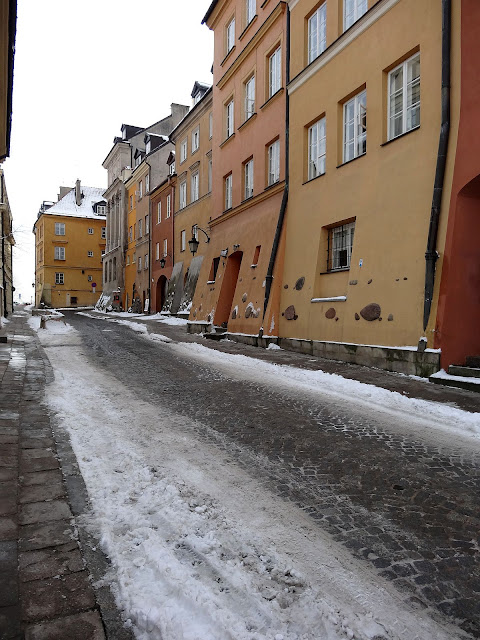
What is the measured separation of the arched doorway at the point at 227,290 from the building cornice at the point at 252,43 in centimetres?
723

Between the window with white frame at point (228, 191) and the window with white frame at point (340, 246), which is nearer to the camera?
the window with white frame at point (340, 246)

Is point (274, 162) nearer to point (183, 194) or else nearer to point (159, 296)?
point (183, 194)

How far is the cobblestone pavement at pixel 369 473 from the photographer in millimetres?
2213

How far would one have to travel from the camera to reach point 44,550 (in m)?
2.24

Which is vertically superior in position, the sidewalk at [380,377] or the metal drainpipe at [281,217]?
the metal drainpipe at [281,217]

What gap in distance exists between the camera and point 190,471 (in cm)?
340

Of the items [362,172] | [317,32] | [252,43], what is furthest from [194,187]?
[362,172]

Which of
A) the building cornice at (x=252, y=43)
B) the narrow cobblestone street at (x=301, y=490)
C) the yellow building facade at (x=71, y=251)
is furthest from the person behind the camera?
the yellow building facade at (x=71, y=251)

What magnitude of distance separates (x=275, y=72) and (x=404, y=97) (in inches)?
267

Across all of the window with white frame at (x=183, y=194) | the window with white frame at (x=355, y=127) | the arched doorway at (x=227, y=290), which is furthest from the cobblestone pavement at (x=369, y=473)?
the window with white frame at (x=183, y=194)

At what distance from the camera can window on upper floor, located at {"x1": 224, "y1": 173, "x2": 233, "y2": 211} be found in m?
17.4

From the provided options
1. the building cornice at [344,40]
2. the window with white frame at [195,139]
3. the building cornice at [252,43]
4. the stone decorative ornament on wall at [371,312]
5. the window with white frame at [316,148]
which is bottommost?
the stone decorative ornament on wall at [371,312]

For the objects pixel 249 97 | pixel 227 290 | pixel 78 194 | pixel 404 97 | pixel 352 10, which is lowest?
pixel 227 290

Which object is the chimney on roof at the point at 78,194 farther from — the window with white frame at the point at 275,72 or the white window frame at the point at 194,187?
the window with white frame at the point at 275,72
